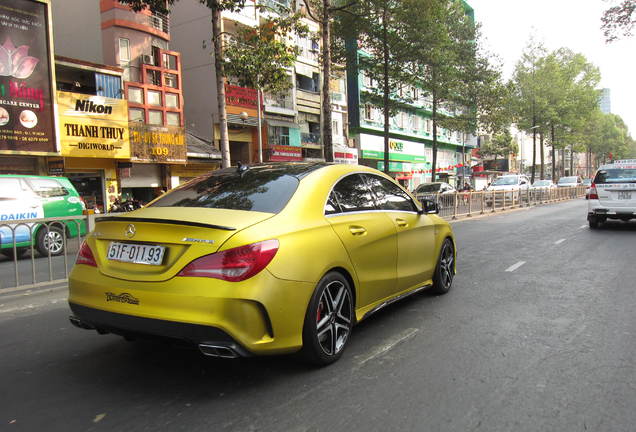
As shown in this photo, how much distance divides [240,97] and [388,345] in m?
27.3

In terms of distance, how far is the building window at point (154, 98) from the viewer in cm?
2520

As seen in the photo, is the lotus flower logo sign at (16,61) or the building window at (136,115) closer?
the lotus flower logo sign at (16,61)

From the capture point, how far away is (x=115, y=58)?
24.6m

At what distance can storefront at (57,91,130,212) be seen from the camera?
2053cm

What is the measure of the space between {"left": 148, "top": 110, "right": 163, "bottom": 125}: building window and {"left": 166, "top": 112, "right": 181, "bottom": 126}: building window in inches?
15.8

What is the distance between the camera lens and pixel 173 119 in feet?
86.1

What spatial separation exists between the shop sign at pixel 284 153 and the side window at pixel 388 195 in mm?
25772

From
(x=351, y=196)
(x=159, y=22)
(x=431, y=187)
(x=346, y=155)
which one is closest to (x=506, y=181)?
(x=431, y=187)

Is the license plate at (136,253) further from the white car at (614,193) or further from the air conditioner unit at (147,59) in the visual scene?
the air conditioner unit at (147,59)

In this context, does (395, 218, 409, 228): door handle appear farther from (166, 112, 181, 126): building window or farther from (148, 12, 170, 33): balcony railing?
(148, 12, 170, 33): balcony railing

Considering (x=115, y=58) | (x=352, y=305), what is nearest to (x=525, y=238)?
(x=352, y=305)

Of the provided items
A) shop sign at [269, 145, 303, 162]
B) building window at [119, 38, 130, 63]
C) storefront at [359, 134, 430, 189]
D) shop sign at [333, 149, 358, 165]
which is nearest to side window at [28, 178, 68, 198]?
building window at [119, 38, 130, 63]

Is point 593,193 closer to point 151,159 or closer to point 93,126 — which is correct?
point 151,159

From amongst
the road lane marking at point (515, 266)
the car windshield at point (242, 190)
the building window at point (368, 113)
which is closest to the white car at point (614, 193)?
the road lane marking at point (515, 266)
